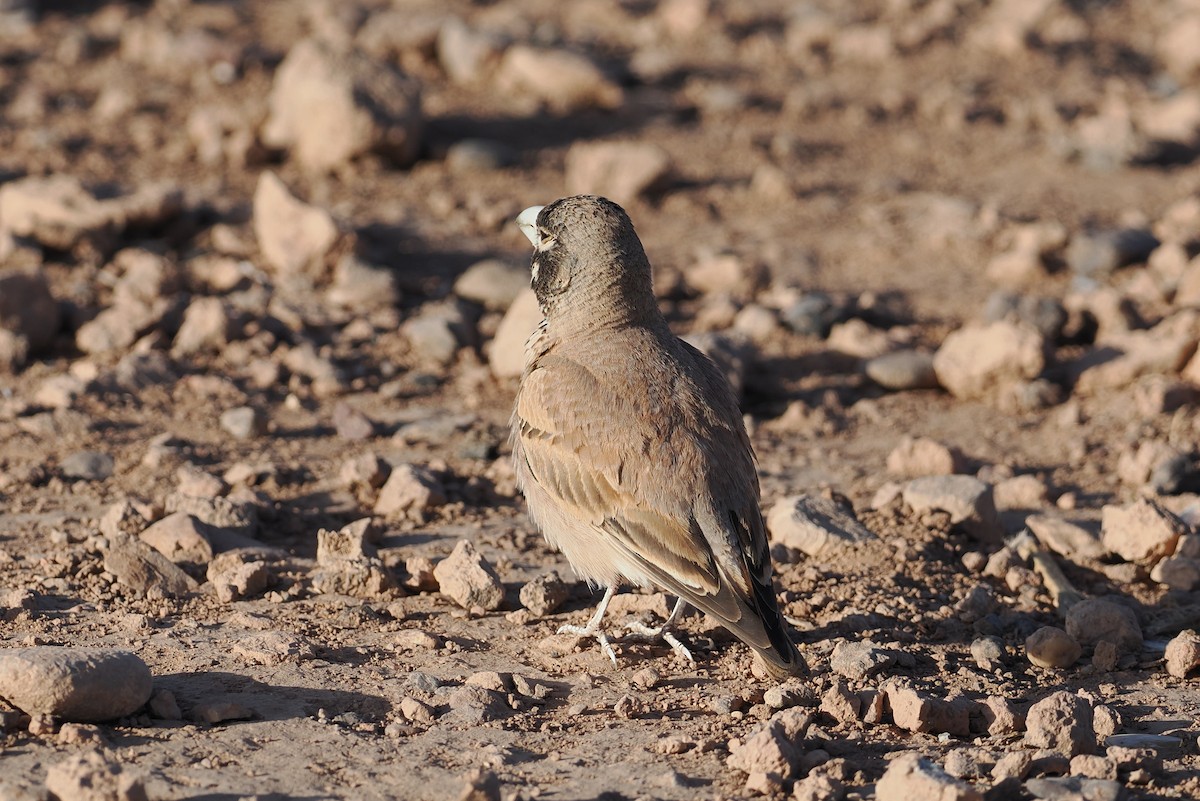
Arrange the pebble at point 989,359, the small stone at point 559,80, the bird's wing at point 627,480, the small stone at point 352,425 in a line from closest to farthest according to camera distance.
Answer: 1. the bird's wing at point 627,480
2. the small stone at point 352,425
3. the pebble at point 989,359
4. the small stone at point 559,80

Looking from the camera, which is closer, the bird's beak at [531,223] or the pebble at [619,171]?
the bird's beak at [531,223]

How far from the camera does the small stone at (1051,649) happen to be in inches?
245

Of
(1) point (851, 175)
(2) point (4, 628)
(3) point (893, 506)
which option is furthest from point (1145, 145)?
(2) point (4, 628)

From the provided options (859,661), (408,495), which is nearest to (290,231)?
(408,495)

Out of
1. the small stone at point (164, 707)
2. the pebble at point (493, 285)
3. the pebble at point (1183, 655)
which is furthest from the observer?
the pebble at point (493, 285)

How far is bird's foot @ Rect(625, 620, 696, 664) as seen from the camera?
6172 millimetres

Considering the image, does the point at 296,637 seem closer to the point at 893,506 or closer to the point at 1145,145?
the point at 893,506

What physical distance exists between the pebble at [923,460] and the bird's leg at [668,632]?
212cm

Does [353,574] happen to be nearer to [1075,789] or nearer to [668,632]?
[668,632]

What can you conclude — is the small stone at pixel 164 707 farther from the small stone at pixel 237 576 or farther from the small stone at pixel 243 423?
the small stone at pixel 243 423

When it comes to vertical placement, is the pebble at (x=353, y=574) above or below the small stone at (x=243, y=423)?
below

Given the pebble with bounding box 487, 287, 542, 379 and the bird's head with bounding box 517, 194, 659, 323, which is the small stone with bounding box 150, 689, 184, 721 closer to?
the bird's head with bounding box 517, 194, 659, 323

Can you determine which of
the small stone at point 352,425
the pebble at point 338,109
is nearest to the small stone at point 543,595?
the small stone at point 352,425

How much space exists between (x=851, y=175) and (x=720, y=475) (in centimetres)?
696
